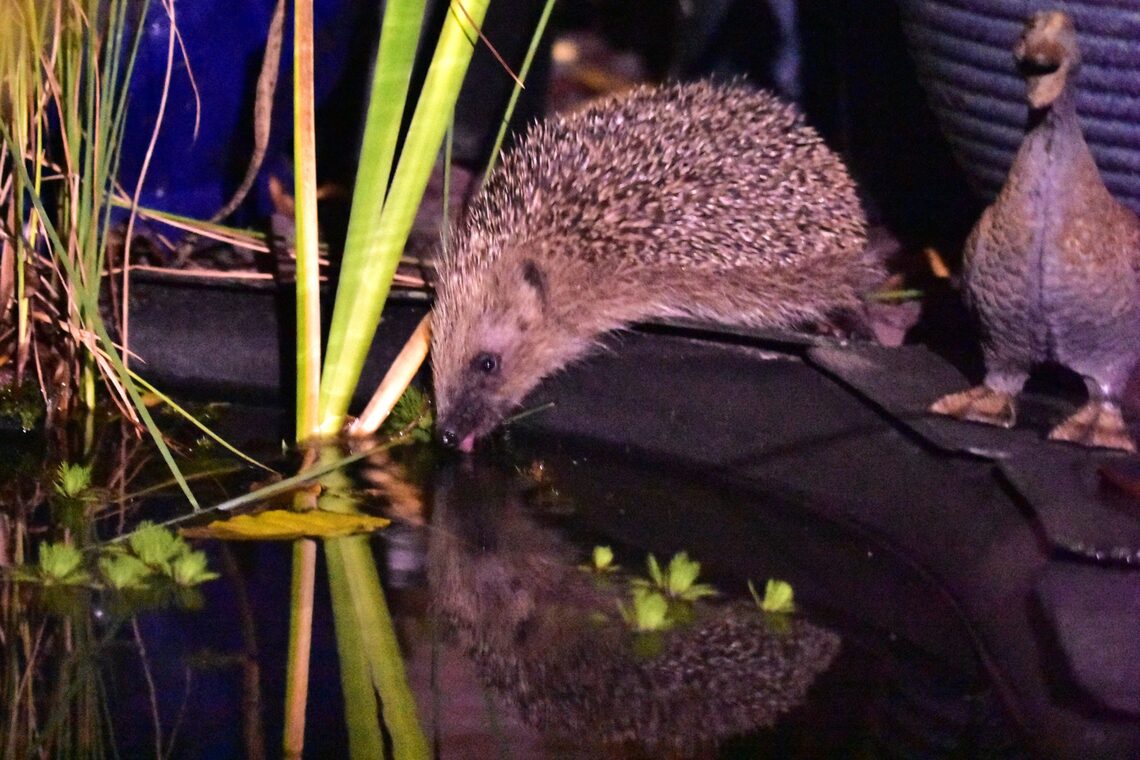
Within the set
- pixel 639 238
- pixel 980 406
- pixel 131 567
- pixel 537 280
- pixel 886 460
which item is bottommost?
pixel 131 567

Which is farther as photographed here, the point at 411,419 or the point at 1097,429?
the point at 411,419

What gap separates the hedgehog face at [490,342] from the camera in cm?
345

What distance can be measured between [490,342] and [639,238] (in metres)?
0.48

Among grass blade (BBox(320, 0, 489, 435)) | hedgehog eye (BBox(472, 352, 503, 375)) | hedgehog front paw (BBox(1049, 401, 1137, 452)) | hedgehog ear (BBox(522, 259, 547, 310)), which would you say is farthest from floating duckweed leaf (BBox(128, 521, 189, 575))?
hedgehog front paw (BBox(1049, 401, 1137, 452))

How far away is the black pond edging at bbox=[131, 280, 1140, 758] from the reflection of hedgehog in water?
226 mm

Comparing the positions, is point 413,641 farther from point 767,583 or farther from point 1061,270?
point 1061,270

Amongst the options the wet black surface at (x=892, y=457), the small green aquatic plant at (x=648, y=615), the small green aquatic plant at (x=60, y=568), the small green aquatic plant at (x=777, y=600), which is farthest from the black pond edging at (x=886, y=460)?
the small green aquatic plant at (x=60, y=568)

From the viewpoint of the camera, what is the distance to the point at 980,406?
2.81 meters

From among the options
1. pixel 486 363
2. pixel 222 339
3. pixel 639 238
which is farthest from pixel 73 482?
pixel 639 238

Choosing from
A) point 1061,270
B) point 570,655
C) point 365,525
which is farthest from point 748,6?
point 570,655

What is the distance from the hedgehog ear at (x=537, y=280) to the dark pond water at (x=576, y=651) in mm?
944

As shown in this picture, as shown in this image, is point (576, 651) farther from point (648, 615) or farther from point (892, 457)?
point (892, 457)

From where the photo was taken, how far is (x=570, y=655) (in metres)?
2.25

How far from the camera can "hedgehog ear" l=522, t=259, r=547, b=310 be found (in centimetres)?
371
